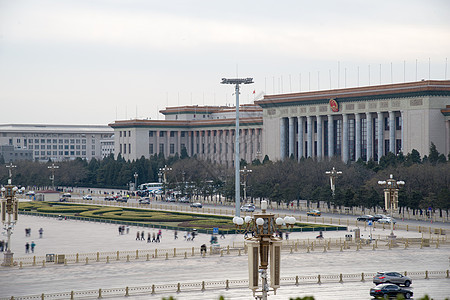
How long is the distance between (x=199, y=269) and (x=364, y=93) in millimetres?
68356

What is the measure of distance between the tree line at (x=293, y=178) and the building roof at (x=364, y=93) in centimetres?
812

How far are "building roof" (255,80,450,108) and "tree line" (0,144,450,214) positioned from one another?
8120 mm

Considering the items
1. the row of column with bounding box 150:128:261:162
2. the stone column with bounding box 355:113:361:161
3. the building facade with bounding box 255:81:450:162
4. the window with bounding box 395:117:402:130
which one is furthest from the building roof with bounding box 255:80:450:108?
the row of column with bounding box 150:128:261:162

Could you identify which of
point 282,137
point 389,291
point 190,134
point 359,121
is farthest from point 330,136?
point 389,291

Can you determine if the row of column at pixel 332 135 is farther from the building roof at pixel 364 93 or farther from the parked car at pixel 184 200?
the parked car at pixel 184 200

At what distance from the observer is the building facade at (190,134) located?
140 meters

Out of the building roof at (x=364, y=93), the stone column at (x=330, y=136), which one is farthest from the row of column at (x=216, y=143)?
the stone column at (x=330, y=136)

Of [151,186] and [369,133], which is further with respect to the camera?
[151,186]

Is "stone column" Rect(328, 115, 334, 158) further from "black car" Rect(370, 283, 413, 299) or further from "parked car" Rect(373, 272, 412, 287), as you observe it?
"black car" Rect(370, 283, 413, 299)

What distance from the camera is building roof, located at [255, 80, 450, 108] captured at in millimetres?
96812

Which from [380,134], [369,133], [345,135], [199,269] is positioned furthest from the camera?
[345,135]

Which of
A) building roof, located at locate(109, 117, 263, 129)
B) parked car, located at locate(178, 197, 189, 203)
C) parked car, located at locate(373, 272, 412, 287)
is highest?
building roof, located at locate(109, 117, 263, 129)

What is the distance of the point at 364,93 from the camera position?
10475cm

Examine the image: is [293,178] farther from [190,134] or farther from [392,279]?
[190,134]
